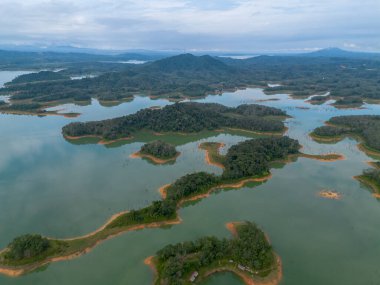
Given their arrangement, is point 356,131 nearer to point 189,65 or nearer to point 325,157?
point 325,157

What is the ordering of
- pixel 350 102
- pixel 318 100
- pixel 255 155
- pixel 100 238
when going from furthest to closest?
pixel 318 100 < pixel 350 102 < pixel 255 155 < pixel 100 238

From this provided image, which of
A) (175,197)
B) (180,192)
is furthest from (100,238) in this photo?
(180,192)

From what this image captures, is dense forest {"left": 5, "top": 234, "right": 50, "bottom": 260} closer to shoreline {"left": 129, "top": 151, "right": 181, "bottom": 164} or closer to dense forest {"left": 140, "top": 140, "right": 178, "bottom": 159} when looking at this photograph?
shoreline {"left": 129, "top": 151, "right": 181, "bottom": 164}

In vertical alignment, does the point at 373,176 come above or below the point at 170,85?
above

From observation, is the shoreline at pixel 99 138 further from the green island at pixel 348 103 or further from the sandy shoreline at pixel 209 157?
the green island at pixel 348 103

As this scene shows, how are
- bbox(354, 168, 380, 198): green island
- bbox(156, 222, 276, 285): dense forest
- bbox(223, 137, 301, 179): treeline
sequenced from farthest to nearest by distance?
1. bbox(223, 137, 301, 179): treeline
2. bbox(354, 168, 380, 198): green island
3. bbox(156, 222, 276, 285): dense forest

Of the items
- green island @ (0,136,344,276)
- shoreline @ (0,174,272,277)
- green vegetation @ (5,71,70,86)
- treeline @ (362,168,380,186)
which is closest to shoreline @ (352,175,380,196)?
treeline @ (362,168,380,186)
